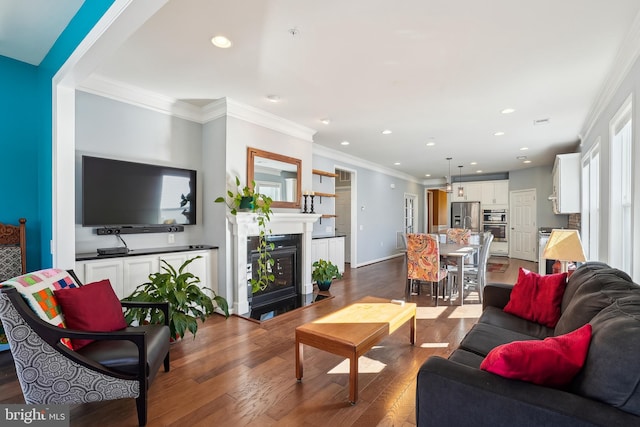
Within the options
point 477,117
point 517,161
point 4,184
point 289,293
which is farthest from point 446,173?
point 4,184

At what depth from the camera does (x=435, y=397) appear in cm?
128

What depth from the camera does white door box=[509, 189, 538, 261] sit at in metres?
8.35

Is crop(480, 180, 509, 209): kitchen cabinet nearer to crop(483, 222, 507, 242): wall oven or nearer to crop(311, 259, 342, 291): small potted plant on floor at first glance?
crop(483, 222, 507, 242): wall oven

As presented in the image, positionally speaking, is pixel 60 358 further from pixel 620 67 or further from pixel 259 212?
pixel 620 67

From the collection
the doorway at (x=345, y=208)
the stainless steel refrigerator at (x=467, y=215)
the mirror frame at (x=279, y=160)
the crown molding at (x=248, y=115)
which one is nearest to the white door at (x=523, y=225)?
the stainless steel refrigerator at (x=467, y=215)

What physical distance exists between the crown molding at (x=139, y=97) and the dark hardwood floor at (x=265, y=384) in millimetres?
2632

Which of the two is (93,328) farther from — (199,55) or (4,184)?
(199,55)

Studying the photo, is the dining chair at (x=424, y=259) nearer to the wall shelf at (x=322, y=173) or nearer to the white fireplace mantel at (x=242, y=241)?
the white fireplace mantel at (x=242, y=241)

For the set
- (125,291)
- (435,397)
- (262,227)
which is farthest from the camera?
(262,227)

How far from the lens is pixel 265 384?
229cm

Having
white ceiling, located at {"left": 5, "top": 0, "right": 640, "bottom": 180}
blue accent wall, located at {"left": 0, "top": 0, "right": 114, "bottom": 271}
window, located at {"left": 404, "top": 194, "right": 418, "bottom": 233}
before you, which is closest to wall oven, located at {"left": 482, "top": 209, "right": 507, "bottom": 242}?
window, located at {"left": 404, "top": 194, "right": 418, "bottom": 233}

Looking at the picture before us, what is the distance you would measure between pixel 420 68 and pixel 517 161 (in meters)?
6.21

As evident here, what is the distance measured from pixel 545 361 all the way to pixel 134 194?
12.3 feet

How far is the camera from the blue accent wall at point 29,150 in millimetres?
2832
